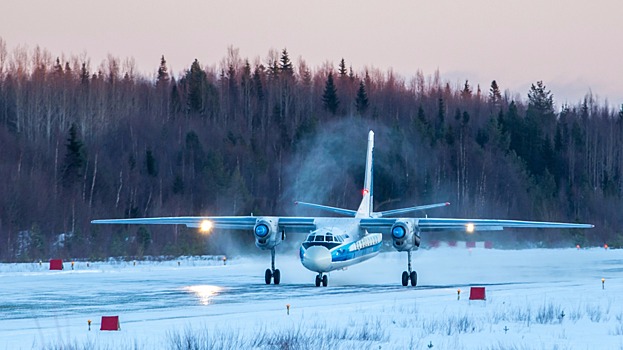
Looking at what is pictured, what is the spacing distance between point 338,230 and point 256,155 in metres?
49.0

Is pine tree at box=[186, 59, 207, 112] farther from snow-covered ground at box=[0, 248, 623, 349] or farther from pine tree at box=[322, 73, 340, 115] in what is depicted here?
snow-covered ground at box=[0, 248, 623, 349]

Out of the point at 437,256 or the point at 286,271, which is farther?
the point at 437,256

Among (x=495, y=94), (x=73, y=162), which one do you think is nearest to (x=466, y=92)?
(x=495, y=94)

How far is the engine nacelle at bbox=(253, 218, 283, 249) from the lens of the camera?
116 feet

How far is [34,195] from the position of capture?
56.2 metres

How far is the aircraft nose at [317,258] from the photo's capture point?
3275cm

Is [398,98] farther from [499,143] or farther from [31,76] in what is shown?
[31,76]

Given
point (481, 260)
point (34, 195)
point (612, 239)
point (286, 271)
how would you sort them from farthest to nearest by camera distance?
1. point (612, 239)
2. point (34, 195)
3. point (481, 260)
4. point (286, 271)

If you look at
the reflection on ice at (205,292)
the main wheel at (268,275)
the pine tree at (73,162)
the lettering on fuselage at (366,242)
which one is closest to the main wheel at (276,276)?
the main wheel at (268,275)

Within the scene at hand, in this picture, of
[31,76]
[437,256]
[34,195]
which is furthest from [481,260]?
[31,76]

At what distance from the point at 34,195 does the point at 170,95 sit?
48.1m

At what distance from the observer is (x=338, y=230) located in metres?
34.5

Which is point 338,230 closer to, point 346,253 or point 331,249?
point 346,253

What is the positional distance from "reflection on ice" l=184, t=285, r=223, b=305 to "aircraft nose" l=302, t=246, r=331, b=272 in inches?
123
